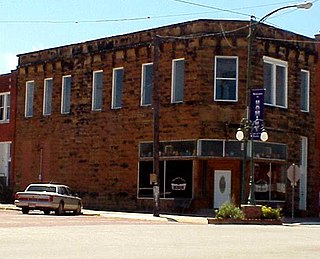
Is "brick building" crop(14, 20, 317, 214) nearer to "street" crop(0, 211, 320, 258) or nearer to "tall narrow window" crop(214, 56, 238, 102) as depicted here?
"tall narrow window" crop(214, 56, 238, 102)

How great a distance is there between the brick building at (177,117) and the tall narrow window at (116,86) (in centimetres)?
7

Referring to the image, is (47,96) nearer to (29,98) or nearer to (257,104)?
(29,98)

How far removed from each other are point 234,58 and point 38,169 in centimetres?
1615

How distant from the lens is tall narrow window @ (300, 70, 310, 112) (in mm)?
43406

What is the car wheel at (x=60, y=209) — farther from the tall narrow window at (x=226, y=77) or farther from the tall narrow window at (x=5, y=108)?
the tall narrow window at (x=5, y=108)

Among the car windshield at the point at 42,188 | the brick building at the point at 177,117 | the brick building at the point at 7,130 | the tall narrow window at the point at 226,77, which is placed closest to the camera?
the car windshield at the point at 42,188

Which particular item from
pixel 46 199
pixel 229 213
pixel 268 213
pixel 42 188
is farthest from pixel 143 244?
pixel 42 188

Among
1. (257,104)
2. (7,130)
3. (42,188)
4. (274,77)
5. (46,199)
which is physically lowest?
(46,199)

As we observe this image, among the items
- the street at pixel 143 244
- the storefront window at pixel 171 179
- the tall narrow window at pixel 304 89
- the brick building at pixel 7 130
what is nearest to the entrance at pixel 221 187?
the storefront window at pixel 171 179

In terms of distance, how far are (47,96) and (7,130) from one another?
4.82 meters

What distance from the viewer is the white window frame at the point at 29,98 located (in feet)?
163

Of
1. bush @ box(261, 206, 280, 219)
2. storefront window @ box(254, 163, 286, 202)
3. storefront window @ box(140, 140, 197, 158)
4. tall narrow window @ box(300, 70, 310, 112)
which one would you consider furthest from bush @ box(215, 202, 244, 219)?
tall narrow window @ box(300, 70, 310, 112)

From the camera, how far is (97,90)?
44.8 m

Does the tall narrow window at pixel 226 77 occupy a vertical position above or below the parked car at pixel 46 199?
above
